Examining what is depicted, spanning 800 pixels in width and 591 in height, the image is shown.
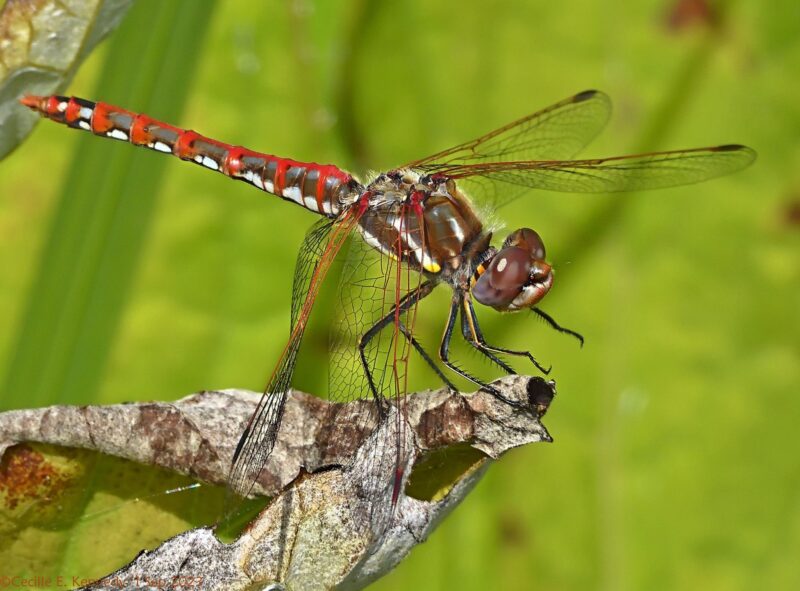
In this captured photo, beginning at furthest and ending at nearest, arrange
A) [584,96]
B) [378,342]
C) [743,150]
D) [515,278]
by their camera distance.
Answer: [584,96]
[743,150]
[515,278]
[378,342]

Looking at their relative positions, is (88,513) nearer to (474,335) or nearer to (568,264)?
(474,335)

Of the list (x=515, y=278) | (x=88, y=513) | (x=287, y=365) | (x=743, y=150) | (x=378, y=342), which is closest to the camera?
(x=88, y=513)

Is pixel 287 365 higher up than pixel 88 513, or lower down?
higher up

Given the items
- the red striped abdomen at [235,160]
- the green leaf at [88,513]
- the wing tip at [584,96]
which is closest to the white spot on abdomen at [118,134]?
the red striped abdomen at [235,160]

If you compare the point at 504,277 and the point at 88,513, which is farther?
the point at 504,277

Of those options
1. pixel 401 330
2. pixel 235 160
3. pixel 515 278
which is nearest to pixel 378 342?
pixel 401 330
